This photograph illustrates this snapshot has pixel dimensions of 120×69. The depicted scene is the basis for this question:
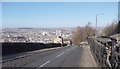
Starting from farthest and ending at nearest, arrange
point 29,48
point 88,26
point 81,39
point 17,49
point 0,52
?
point 81,39 → point 88,26 → point 29,48 → point 17,49 → point 0,52

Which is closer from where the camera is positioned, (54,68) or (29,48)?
(54,68)

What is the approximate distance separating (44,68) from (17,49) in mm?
23922

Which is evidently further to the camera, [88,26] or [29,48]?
[88,26]

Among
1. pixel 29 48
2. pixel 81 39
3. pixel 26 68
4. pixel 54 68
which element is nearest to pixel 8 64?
pixel 26 68

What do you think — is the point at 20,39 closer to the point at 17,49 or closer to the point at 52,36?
the point at 17,49

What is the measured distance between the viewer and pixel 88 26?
6353 inches

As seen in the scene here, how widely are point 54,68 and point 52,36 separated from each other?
171253 millimetres

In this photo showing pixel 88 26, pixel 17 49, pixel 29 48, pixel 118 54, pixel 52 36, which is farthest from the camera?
pixel 52 36

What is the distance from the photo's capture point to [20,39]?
81562mm

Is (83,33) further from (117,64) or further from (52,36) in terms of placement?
(117,64)

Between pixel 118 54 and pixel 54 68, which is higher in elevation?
pixel 118 54

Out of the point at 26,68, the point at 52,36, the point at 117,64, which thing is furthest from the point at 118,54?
the point at 52,36

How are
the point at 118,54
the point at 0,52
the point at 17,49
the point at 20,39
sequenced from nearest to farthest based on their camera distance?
the point at 118,54 → the point at 0,52 → the point at 17,49 → the point at 20,39

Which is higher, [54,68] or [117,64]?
[117,64]
